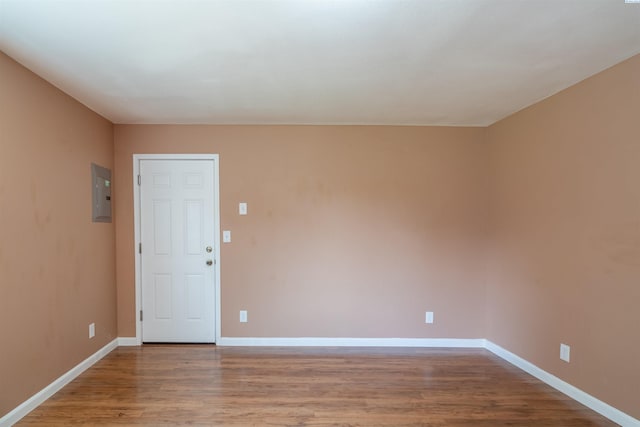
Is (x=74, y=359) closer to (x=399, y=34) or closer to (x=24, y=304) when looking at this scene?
(x=24, y=304)

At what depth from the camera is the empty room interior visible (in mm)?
1769

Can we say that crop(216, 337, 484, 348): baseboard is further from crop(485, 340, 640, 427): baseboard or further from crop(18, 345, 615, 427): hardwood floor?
crop(485, 340, 640, 427): baseboard

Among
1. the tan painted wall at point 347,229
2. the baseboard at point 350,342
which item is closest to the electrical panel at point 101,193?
the tan painted wall at point 347,229

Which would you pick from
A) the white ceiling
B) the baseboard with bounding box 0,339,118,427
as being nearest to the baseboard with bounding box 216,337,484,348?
the baseboard with bounding box 0,339,118,427

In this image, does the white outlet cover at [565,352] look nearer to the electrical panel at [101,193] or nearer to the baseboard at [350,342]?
the baseboard at [350,342]

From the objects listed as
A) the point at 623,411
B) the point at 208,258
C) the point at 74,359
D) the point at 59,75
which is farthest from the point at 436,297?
the point at 59,75

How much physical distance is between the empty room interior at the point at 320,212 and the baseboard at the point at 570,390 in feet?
0.05

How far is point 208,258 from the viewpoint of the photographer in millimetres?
3260

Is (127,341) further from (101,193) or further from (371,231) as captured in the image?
(371,231)

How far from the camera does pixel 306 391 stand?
7.81 ft


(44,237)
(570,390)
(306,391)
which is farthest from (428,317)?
(44,237)

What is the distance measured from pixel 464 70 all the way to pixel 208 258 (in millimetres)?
2963

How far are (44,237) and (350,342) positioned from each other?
2914 mm

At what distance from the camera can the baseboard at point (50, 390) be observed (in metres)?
1.97
